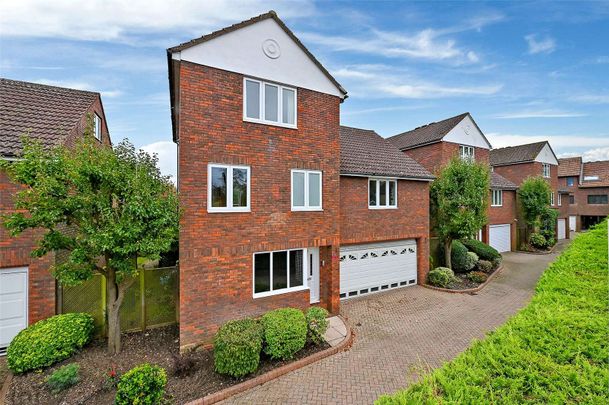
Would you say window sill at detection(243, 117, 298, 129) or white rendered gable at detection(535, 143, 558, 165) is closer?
window sill at detection(243, 117, 298, 129)

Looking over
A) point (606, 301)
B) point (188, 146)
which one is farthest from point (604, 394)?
point (188, 146)

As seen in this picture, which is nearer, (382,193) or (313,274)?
(313,274)

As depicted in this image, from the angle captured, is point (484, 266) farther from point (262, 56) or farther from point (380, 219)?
point (262, 56)

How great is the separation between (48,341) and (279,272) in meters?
5.99

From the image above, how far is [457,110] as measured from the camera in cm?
2045

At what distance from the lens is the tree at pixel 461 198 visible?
44.5ft

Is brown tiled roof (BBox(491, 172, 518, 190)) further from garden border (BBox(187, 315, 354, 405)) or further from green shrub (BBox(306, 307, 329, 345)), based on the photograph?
green shrub (BBox(306, 307, 329, 345))

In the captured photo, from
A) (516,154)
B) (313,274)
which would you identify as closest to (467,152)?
(516,154)

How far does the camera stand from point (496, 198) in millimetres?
21484

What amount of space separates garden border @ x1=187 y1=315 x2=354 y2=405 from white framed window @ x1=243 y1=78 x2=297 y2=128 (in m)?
6.92

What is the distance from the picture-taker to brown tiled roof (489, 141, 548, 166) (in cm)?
2580

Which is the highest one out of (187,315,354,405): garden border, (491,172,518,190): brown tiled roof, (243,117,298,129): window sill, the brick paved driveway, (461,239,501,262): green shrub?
(243,117,298,129): window sill

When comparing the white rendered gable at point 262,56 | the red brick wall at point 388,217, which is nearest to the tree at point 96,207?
the white rendered gable at point 262,56

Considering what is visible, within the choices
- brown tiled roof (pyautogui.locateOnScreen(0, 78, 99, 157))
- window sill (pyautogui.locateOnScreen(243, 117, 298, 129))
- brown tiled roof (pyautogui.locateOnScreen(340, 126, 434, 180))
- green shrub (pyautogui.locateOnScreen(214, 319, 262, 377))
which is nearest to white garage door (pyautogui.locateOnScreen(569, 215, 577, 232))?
brown tiled roof (pyautogui.locateOnScreen(340, 126, 434, 180))
